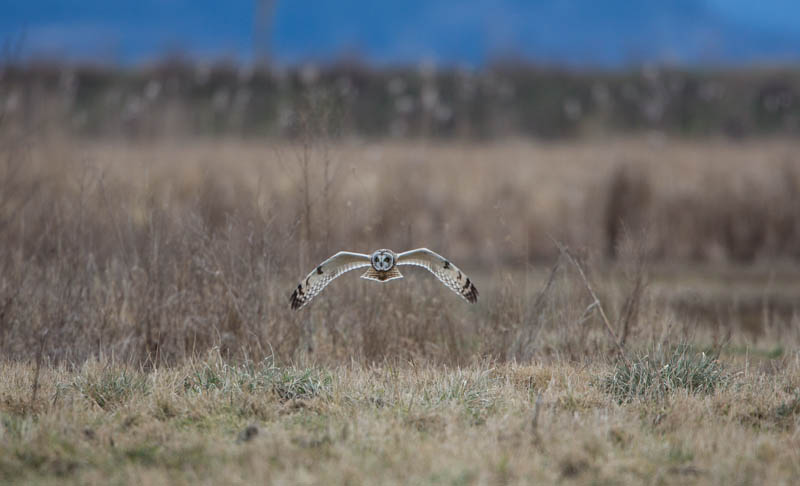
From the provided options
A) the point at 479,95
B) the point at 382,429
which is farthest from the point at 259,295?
the point at 479,95

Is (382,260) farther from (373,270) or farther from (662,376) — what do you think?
(662,376)

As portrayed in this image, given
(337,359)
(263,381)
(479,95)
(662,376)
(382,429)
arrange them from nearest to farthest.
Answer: (382,429), (263,381), (662,376), (337,359), (479,95)

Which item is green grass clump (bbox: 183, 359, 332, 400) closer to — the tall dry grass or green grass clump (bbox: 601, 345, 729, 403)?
the tall dry grass

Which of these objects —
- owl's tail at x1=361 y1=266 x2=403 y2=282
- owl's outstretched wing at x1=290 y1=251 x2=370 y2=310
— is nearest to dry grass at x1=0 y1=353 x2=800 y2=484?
owl's outstretched wing at x1=290 y1=251 x2=370 y2=310

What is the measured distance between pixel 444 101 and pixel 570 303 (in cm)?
2208

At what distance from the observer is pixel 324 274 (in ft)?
17.9

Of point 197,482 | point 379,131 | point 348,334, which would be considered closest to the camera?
point 197,482

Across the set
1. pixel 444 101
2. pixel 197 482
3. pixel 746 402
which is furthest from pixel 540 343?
pixel 444 101

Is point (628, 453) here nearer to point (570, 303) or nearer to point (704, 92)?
point (570, 303)

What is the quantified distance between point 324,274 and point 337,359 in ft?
5.13

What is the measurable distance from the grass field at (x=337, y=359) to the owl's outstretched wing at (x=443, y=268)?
0.57m

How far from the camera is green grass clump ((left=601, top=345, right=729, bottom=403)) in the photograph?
5273 millimetres

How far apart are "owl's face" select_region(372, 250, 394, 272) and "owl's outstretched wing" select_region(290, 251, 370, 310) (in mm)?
283

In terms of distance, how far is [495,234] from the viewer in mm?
14000
